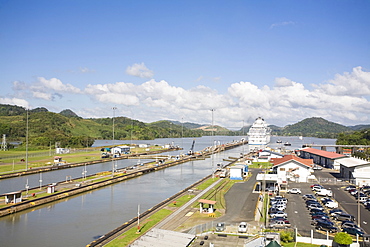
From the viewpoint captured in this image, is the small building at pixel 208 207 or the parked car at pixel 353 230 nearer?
the parked car at pixel 353 230

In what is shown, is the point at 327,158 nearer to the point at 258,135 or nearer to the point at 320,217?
the point at 320,217

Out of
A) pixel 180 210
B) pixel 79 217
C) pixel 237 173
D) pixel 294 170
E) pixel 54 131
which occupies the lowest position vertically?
pixel 79 217

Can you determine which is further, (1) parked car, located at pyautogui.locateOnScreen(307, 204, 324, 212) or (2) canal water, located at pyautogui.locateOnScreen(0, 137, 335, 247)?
(1) parked car, located at pyautogui.locateOnScreen(307, 204, 324, 212)

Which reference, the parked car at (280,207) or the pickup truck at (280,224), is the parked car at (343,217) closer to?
the parked car at (280,207)

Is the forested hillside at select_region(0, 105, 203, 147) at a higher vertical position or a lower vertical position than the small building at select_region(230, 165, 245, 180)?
higher

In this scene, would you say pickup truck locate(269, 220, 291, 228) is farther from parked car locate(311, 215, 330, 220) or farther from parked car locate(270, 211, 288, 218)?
parked car locate(311, 215, 330, 220)

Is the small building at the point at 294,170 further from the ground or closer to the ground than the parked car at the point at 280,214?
further from the ground

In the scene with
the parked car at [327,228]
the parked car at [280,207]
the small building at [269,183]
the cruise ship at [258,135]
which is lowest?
the parked car at [327,228]

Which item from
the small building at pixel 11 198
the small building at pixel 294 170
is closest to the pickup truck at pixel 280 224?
the small building at pixel 294 170

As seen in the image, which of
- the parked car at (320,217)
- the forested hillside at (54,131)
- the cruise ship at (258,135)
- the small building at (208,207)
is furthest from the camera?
the cruise ship at (258,135)

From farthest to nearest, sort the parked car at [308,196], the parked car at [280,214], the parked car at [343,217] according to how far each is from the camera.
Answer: the parked car at [308,196] < the parked car at [280,214] < the parked car at [343,217]

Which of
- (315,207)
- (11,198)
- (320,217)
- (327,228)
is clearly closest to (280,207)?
(315,207)

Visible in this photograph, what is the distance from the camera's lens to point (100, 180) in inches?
1677

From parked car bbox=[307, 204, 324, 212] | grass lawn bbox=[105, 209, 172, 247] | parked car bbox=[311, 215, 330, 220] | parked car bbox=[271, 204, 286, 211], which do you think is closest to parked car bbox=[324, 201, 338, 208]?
parked car bbox=[307, 204, 324, 212]
